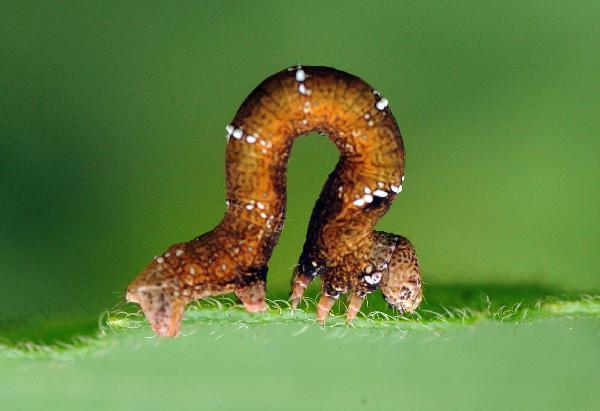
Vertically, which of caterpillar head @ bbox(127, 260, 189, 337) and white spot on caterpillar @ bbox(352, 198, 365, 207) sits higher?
white spot on caterpillar @ bbox(352, 198, 365, 207)

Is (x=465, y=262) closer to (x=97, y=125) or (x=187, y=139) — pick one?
(x=187, y=139)

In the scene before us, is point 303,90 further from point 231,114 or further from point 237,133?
point 231,114

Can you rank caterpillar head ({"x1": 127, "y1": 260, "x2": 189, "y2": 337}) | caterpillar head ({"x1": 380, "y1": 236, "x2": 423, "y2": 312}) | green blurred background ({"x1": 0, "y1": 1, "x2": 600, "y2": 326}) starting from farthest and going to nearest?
green blurred background ({"x1": 0, "y1": 1, "x2": 600, "y2": 326}), caterpillar head ({"x1": 380, "y1": 236, "x2": 423, "y2": 312}), caterpillar head ({"x1": 127, "y1": 260, "x2": 189, "y2": 337})

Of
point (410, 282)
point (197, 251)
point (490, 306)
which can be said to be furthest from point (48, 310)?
point (490, 306)

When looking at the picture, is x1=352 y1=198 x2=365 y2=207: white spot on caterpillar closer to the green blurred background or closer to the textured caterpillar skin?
the textured caterpillar skin

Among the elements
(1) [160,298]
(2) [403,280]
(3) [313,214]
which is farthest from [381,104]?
(1) [160,298]

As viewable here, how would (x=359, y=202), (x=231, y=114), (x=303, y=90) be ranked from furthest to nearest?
(x=231, y=114), (x=359, y=202), (x=303, y=90)

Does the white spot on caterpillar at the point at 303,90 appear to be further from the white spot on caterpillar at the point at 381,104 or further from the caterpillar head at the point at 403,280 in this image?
the caterpillar head at the point at 403,280

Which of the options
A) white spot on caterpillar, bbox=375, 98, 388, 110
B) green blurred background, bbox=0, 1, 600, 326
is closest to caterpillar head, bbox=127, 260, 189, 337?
green blurred background, bbox=0, 1, 600, 326
